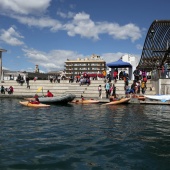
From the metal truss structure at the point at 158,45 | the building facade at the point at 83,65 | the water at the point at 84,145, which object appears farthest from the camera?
the building facade at the point at 83,65

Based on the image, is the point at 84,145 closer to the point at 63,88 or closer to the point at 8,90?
the point at 63,88

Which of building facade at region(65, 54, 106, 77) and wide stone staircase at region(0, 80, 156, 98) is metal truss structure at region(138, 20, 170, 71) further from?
building facade at region(65, 54, 106, 77)

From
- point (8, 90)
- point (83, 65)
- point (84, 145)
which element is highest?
point (83, 65)

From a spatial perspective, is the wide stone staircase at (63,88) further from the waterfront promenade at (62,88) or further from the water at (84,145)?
the water at (84,145)

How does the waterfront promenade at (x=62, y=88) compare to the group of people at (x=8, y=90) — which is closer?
the waterfront promenade at (x=62, y=88)

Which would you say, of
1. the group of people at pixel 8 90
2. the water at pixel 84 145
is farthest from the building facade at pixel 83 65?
the water at pixel 84 145

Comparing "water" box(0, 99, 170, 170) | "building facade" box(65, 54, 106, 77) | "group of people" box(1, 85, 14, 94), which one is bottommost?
"water" box(0, 99, 170, 170)

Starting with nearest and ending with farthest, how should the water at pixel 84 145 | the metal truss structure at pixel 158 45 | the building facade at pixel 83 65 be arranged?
the water at pixel 84 145 → the metal truss structure at pixel 158 45 → the building facade at pixel 83 65

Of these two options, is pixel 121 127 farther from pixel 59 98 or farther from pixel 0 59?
pixel 0 59

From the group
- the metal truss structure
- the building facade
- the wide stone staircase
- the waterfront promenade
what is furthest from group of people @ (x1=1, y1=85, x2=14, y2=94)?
the building facade

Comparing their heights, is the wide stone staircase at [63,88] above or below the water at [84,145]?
above

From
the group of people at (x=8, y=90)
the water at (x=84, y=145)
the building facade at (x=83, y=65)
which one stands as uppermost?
the building facade at (x=83, y=65)

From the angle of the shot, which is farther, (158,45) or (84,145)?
(158,45)

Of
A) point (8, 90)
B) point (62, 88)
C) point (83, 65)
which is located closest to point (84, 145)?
point (62, 88)
